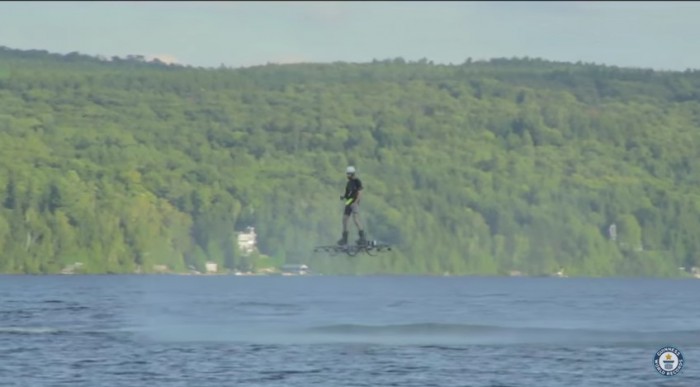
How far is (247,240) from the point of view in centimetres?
16650

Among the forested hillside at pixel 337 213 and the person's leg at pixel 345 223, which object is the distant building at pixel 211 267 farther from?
the person's leg at pixel 345 223

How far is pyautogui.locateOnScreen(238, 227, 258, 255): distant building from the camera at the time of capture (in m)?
165

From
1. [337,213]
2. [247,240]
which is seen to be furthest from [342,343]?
[247,240]

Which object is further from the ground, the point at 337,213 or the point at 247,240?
the point at 337,213

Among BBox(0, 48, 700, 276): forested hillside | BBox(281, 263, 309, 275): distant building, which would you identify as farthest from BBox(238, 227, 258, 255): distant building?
BBox(281, 263, 309, 275): distant building

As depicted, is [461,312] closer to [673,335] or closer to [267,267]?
[673,335]

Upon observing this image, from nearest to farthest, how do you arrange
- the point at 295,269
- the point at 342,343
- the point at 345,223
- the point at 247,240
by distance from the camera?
the point at 345,223, the point at 342,343, the point at 247,240, the point at 295,269

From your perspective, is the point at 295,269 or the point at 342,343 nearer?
the point at 342,343

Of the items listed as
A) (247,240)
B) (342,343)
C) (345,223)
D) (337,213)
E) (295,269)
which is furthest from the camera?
(295,269)

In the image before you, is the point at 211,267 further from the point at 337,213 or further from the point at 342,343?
the point at 342,343

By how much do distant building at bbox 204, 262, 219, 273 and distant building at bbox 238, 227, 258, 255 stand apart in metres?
2.73

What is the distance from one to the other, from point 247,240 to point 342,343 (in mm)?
103064

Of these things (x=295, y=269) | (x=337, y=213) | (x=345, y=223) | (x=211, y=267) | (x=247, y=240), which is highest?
(x=337, y=213)

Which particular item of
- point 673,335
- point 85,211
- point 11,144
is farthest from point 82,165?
point 673,335
